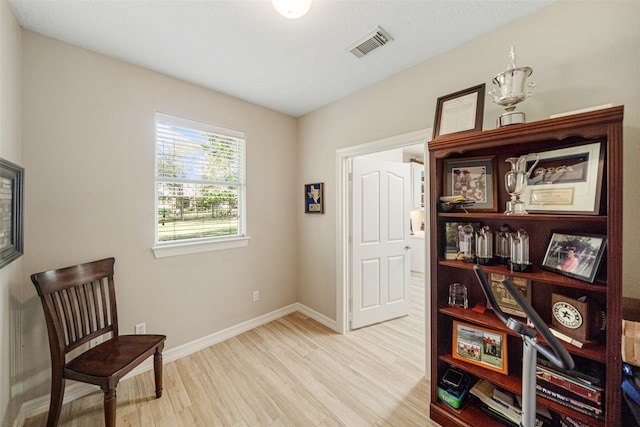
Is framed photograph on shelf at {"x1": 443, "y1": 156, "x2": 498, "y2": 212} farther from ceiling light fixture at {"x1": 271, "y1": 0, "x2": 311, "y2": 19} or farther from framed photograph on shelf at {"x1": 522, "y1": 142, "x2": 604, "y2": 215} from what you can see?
ceiling light fixture at {"x1": 271, "y1": 0, "x2": 311, "y2": 19}

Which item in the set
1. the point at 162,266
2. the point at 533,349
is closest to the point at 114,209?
the point at 162,266

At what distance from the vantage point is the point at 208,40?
5.94ft

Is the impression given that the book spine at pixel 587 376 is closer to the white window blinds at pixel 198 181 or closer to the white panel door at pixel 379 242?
the white panel door at pixel 379 242

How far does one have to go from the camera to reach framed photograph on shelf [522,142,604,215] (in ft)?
3.98

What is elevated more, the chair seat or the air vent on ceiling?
the air vent on ceiling

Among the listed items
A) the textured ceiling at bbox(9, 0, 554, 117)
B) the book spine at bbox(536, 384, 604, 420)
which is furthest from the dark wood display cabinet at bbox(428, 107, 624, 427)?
the textured ceiling at bbox(9, 0, 554, 117)

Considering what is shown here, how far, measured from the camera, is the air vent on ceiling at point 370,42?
1.75m

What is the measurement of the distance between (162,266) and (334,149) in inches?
84.9

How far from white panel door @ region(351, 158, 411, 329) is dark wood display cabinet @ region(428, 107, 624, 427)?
1197 mm

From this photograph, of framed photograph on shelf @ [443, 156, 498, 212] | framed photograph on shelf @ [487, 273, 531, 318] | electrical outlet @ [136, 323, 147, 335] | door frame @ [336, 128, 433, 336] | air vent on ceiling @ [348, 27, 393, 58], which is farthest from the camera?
door frame @ [336, 128, 433, 336]

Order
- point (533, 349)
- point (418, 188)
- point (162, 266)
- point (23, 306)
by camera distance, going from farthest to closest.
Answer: point (418, 188) < point (162, 266) < point (23, 306) < point (533, 349)

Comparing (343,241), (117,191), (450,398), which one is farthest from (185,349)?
(450,398)

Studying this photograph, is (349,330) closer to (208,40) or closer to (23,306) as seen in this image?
(23,306)

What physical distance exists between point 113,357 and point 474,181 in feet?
8.89
